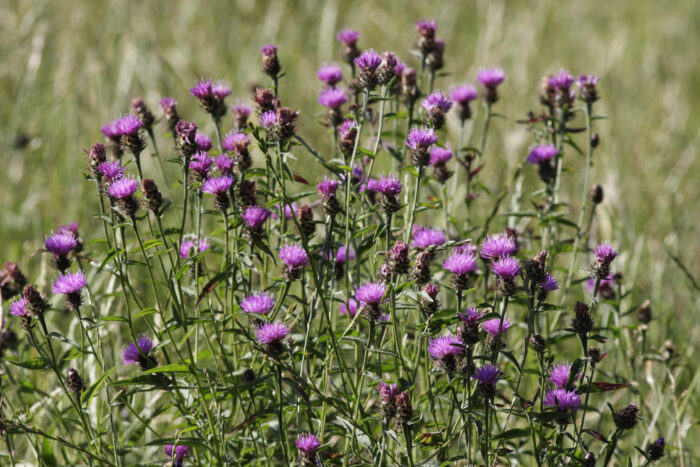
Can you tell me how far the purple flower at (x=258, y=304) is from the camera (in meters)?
1.95

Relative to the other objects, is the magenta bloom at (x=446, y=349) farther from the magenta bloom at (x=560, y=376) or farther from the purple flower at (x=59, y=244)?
the purple flower at (x=59, y=244)

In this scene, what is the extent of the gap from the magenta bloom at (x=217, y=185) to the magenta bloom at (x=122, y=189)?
19cm

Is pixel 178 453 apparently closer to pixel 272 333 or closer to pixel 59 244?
pixel 272 333

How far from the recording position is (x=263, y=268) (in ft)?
7.48

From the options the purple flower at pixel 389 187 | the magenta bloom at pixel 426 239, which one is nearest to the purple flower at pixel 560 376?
the magenta bloom at pixel 426 239

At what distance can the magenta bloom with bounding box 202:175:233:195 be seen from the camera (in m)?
1.95

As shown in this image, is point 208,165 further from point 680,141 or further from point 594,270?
point 680,141

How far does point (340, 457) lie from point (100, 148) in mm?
1106

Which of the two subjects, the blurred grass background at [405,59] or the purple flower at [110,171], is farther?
the blurred grass background at [405,59]

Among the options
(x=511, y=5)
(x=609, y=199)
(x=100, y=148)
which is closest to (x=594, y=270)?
(x=100, y=148)

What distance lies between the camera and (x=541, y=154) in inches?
108

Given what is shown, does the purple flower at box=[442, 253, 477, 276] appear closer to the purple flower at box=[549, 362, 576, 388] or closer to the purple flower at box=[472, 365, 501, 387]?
the purple flower at box=[472, 365, 501, 387]

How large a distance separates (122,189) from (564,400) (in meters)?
1.28

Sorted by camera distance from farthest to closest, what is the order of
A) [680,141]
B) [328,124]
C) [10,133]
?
[680,141]
[10,133]
[328,124]
